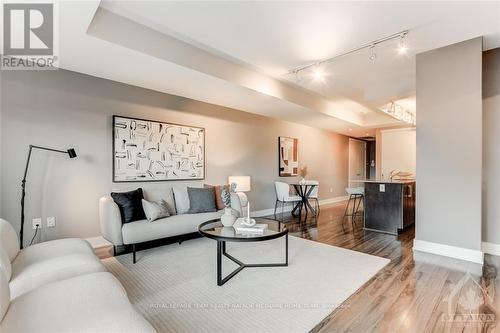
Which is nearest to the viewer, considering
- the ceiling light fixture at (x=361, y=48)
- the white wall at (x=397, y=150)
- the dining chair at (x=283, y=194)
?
the ceiling light fixture at (x=361, y=48)

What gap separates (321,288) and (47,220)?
348 centimetres

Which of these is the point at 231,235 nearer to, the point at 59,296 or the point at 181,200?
the point at 59,296

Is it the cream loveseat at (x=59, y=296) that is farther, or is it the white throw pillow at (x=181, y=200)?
the white throw pillow at (x=181, y=200)

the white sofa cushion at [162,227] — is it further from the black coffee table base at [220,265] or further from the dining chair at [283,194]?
the dining chair at [283,194]

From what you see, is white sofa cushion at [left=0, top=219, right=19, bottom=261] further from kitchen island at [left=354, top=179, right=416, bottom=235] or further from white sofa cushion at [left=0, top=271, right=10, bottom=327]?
kitchen island at [left=354, top=179, right=416, bottom=235]

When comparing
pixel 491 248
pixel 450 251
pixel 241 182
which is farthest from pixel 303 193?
pixel 491 248

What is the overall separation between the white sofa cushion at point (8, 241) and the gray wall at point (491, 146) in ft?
17.2

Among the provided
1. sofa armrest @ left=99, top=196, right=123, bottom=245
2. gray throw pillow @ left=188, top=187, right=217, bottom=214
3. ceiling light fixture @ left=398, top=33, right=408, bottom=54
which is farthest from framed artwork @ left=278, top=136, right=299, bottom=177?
sofa armrest @ left=99, top=196, right=123, bottom=245

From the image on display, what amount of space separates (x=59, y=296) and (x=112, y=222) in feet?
5.90

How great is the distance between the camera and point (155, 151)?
13.8 feet

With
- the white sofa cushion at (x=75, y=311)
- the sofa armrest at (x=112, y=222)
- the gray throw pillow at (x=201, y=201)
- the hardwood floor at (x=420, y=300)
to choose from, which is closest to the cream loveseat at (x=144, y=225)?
the sofa armrest at (x=112, y=222)

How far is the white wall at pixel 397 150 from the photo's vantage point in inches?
293

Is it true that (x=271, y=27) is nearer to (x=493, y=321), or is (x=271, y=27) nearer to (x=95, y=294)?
(x=95, y=294)

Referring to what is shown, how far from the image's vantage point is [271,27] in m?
2.78
